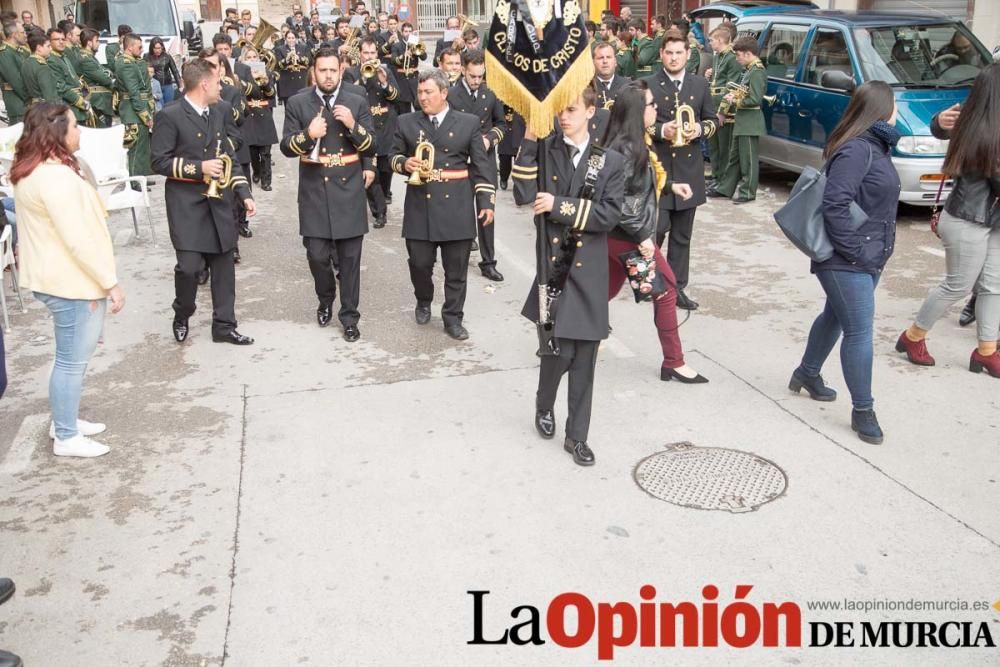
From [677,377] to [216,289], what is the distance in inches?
134

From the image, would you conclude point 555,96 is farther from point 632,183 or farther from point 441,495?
point 441,495

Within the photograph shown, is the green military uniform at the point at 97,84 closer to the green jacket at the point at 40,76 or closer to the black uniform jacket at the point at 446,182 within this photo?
the green jacket at the point at 40,76

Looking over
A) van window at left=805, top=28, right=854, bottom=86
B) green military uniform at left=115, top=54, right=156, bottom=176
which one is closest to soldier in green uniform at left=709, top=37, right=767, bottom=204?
van window at left=805, top=28, right=854, bottom=86

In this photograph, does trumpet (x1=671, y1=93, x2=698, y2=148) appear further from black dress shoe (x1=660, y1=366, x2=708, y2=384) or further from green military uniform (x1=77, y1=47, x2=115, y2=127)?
green military uniform (x1=77, y1=47, x2=115, y2=127)

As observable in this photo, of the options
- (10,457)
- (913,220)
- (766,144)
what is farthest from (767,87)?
(10,457)

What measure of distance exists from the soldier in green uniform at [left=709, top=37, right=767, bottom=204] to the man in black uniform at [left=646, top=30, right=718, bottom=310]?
3736mm

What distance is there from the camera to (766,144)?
12133 millimetres

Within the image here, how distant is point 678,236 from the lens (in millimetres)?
7434

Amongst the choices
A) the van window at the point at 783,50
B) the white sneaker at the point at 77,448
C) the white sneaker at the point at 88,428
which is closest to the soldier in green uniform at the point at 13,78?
the white sneaker at the point at 88,428

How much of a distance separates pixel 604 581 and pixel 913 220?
7842 millimetres

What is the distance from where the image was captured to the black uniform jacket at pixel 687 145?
24.1ft

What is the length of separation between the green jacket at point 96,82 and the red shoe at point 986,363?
513 inches

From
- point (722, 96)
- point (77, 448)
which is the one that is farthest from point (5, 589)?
point (722, 96)

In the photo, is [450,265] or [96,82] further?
[96,82]
